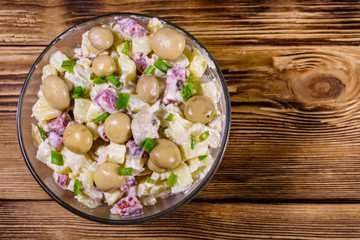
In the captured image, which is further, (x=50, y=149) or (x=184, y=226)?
(x=184, y=226)

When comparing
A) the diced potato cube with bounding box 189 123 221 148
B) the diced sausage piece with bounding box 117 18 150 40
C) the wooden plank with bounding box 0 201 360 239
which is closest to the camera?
the diced potato cube with bounding box 189 123 221 148

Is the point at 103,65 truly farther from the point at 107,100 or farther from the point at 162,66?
the point at 162,66

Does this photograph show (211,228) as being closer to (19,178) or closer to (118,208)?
(118,208)

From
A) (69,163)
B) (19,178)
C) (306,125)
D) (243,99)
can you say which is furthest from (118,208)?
(306,125)

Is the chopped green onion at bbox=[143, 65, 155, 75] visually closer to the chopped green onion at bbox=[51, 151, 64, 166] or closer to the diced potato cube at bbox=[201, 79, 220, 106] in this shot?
the diced potato cube at bbox=[201, 79, 220, 106]

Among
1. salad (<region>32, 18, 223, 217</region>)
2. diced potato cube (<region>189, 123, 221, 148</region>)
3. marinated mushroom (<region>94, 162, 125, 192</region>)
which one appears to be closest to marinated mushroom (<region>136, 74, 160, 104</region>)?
salad (<region>32, 18, 223, 217</region>)

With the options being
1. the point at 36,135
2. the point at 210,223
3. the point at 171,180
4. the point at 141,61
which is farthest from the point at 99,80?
the point at 210,223

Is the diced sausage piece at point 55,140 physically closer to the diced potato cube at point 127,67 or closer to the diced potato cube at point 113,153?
the diced potato cube at point 113,153
